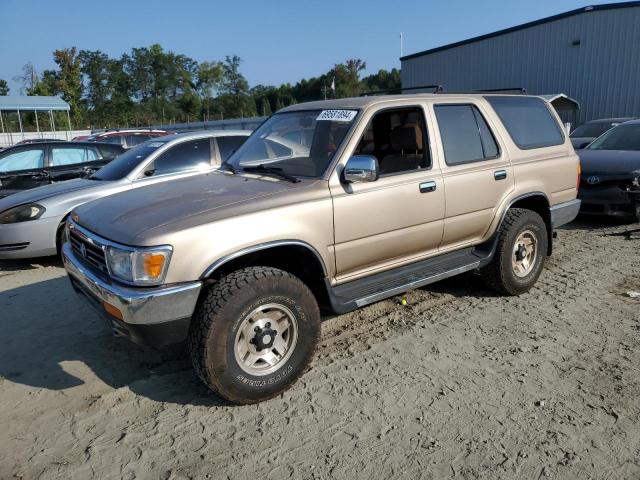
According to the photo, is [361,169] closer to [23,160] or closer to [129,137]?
[23,160]

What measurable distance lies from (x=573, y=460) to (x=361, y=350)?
1.66m

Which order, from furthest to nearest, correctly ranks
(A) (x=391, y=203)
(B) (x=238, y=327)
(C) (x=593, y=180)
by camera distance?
1. (C) (x=593, y=180)
2. (A) (x=391, y=203)
3. (B) (x=238, y=327)

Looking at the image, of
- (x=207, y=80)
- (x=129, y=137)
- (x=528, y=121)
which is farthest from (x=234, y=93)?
(x=528, y=121)

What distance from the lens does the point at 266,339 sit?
3160mm

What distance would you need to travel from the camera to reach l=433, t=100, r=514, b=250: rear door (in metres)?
4.14

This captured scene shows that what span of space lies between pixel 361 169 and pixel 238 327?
133 cm

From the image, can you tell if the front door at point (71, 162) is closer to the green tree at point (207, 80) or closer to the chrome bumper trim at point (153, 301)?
the chrome bumper trim at point (153, 301)

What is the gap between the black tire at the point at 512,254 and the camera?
4539 millimetres

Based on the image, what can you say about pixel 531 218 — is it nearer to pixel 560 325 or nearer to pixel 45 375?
pixel 560 325

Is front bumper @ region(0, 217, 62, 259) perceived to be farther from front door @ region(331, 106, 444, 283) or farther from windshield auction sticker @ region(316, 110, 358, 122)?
front door @ region(331, 106, 444, 283)

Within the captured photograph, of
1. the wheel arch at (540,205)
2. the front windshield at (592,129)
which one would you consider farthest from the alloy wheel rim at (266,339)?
the front windshield at (592,129)

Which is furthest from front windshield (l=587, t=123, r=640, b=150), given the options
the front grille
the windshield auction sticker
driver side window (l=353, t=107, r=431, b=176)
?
the front grille

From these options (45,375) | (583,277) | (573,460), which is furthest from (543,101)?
(45,375)

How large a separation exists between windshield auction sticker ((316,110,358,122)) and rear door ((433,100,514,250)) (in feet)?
2.69
